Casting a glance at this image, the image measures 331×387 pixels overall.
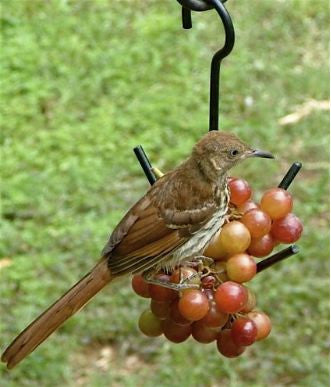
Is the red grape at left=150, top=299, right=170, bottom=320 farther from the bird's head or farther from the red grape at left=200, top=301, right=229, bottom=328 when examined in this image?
the bird's head

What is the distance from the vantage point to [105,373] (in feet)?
17.4

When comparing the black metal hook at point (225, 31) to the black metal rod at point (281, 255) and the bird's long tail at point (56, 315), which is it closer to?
the black metal rod at point (281, 255)

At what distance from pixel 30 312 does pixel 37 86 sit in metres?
2.40

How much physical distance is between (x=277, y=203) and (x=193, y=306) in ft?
1.36

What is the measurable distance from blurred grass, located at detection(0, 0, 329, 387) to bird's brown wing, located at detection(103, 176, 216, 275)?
241 cm

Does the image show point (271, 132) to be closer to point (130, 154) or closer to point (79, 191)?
point (130, 154)

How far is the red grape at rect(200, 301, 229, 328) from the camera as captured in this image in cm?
272

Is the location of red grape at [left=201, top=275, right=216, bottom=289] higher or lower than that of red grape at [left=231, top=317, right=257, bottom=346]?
higher

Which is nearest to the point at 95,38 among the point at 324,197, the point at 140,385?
the point at 324,197

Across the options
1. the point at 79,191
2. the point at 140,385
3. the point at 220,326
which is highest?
the point at 220,326

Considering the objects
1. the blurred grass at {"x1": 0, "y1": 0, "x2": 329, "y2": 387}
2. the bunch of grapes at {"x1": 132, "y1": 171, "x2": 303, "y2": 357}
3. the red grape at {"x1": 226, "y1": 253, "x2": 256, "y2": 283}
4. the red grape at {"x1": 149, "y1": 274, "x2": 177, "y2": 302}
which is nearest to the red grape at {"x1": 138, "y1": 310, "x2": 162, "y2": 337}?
the bunch of grapes at {"x1": 132, "y1": 171, "x2": 303, "y2": 357}

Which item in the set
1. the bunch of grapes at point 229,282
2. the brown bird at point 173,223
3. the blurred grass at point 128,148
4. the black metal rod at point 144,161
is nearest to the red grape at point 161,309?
the bunch of grapes at point 229,282

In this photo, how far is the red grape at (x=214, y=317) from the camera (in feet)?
8.93

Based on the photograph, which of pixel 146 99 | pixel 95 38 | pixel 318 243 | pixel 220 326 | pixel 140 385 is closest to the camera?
pixel 220 326
